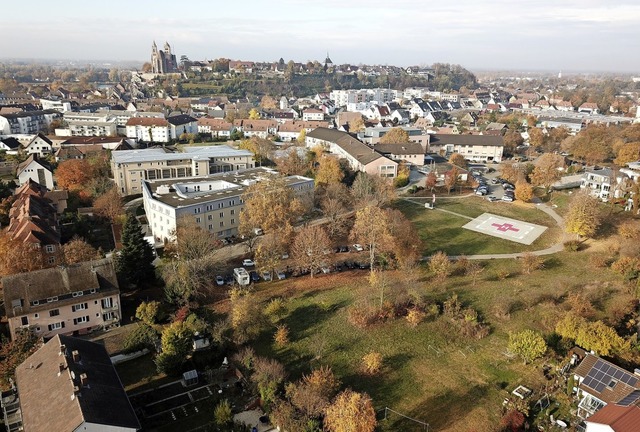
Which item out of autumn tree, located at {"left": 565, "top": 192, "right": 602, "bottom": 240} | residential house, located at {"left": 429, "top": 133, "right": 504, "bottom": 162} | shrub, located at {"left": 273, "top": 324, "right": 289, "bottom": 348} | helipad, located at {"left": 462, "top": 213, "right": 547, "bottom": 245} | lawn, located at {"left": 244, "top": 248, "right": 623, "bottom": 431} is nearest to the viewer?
lawn, located at {"left": 244, "top": 248, "right": 623, "bottom": 431}

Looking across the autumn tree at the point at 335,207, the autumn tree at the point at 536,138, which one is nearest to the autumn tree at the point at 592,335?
the autumn tree at the point at 335,207

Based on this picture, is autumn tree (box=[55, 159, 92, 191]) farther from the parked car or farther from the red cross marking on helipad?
the red cross marking on helipad

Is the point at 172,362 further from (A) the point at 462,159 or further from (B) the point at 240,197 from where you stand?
(A) the point at 462,159

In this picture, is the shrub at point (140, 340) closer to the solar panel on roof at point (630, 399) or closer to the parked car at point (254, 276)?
the parked car at point (254, 276)

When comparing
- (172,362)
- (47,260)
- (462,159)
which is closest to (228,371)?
(172,362)

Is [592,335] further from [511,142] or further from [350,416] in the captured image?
[511,142]

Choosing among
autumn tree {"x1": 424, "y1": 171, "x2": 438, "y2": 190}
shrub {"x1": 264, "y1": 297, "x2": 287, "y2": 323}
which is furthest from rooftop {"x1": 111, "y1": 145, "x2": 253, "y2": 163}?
shrub {"x1": 264, "y1": 297, "x2": 287, "y2": 323}
